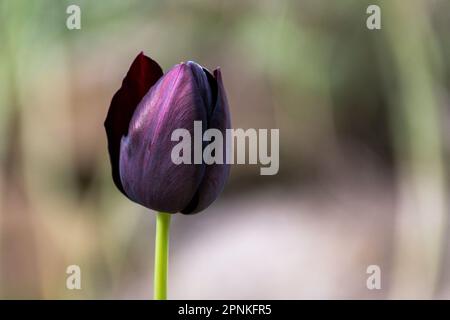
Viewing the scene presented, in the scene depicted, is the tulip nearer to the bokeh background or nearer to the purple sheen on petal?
the purple sheen on petal

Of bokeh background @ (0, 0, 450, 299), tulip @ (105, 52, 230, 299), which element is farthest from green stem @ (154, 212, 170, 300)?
bokeh background @ (0, 0, 450, 299)

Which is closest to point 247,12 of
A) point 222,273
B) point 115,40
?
point 115,40

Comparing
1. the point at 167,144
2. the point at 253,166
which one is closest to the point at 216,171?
the point at 167,144

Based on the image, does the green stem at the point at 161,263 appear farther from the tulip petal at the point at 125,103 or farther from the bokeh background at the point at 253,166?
the bokeh background at the point at 253,166

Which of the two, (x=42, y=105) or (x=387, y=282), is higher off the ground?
(x=42, y=105)

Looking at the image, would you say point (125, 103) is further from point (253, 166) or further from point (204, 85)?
point (253, 166)

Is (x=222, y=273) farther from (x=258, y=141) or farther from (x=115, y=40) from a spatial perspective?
(x=115, y=40)

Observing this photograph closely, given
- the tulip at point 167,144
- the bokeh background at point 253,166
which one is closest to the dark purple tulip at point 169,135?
the tulip at point 167,144
